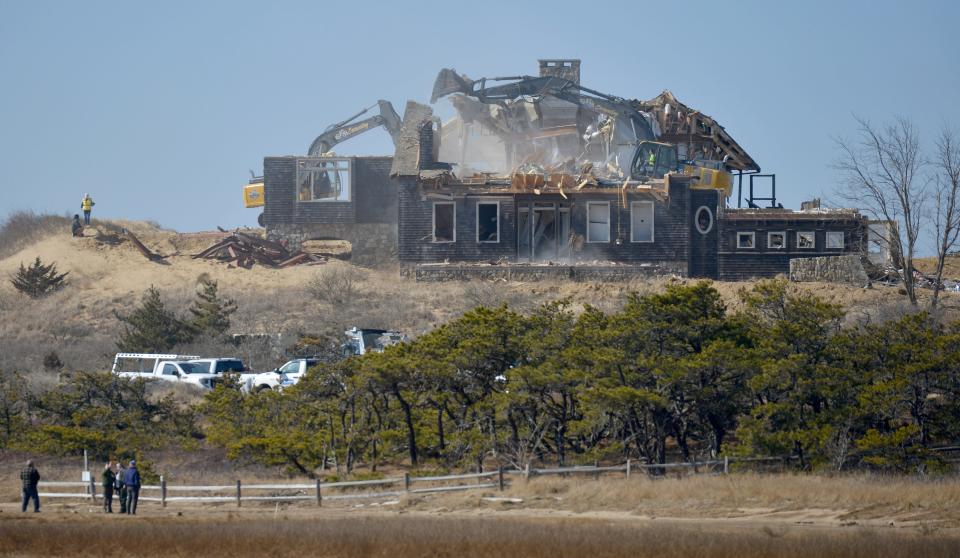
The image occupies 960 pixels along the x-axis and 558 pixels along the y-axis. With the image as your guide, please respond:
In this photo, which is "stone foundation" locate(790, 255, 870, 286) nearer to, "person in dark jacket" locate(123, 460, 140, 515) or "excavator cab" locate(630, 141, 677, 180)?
"excavator cab" locate(630, 141, 677, 180)

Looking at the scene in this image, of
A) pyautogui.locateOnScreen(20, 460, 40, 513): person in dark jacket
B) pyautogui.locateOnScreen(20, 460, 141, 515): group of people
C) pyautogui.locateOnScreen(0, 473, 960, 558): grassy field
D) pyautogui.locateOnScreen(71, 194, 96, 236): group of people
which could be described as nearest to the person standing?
pyautogui.locateOnScreen(71, 194, 96, 236): group of people

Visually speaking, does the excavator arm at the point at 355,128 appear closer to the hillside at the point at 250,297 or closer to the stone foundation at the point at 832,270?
the hillside at the point at 250,297

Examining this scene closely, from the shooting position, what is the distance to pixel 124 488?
100 feet

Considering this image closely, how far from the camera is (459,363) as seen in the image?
3400 cm

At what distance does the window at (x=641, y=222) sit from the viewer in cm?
5534

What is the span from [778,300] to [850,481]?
20.6 feet

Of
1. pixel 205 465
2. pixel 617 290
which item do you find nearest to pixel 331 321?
pixel 617 290

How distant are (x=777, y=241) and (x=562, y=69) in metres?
16.4

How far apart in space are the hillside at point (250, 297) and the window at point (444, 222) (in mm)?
2196

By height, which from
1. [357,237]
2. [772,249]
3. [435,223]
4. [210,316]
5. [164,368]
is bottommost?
[164,368]

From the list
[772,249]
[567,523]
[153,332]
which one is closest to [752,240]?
[772,249]

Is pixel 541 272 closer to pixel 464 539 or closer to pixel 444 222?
pixel 444 222

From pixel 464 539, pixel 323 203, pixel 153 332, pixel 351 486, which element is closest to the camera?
pixel 464 539

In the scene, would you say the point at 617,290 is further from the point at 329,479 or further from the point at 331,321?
the point at 329,479
